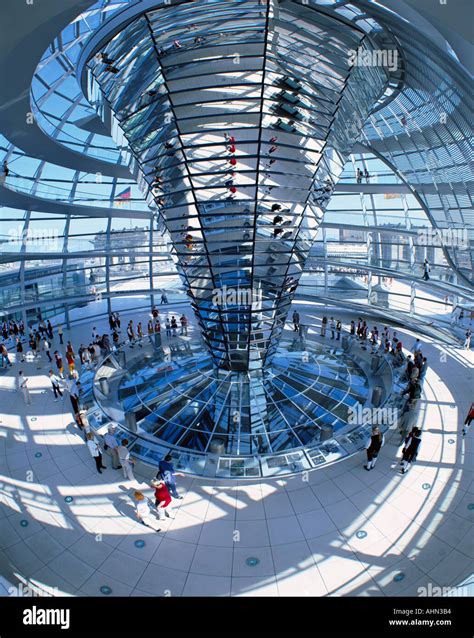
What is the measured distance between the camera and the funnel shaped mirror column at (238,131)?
942cm

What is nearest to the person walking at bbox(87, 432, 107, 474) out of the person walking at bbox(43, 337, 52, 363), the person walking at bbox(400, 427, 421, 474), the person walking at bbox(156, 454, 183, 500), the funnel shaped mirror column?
the person walking at bbox(156, 454, 183, 500)

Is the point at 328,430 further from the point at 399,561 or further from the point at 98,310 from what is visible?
the point at 98,310

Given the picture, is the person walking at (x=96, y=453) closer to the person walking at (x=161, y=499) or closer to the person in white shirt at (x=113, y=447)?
the person in white shirt at (x=113, y=447)

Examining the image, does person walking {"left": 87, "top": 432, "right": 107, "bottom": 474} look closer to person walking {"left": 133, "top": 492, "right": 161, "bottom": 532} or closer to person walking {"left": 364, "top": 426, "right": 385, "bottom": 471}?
person walking {"left": 133, "top": 492, "right": 161, "bottom": 532}

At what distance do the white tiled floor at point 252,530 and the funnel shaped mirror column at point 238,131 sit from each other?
21.0 ft

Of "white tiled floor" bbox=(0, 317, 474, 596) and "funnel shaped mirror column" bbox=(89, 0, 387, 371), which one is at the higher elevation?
"funnel shaped mirror column" bbox=(89, 0, 387, 371)

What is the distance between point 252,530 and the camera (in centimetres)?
937

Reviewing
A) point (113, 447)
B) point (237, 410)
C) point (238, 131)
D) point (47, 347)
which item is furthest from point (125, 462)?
point (47, 347)

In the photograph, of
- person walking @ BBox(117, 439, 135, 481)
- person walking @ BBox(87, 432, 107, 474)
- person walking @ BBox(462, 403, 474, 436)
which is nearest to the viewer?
person walking @ BBox(117, 439, 135, 481)

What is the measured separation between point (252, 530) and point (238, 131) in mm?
9932

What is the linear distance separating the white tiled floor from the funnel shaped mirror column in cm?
640

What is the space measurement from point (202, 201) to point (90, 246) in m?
17.3

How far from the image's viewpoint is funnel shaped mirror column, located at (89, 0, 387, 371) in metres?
9.42
